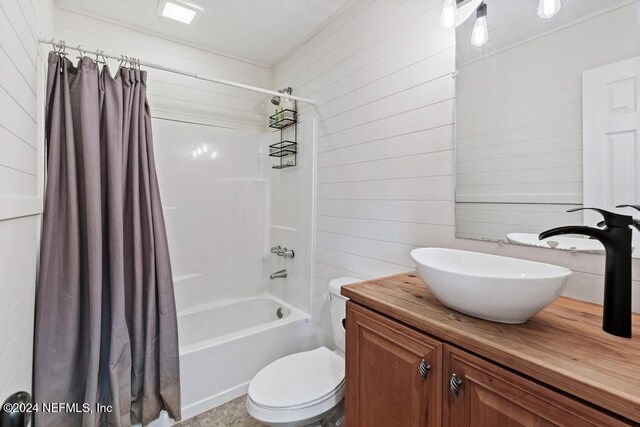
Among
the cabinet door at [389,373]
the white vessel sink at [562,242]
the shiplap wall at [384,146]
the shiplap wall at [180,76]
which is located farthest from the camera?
the shiplap wall at [180,76]

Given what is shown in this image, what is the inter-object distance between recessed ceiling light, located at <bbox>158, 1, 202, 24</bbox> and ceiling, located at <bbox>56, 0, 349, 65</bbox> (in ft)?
0.16

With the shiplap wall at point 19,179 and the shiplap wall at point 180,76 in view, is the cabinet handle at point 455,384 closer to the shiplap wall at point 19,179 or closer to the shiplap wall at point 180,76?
the shiplap wall at point 19,179

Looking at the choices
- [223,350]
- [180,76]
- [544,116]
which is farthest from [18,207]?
[544,116]

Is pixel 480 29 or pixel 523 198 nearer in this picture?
pixel 523 198

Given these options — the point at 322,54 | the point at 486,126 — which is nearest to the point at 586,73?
the point at 486,126

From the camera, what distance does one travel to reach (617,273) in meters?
0.71

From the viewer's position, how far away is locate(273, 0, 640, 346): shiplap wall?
1.32m

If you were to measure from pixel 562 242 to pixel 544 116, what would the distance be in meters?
0.46

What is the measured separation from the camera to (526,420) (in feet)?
1.98

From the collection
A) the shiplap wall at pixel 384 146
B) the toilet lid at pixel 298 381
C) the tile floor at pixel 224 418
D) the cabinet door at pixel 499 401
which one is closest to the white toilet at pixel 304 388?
the toilet lid at pixel 298 381

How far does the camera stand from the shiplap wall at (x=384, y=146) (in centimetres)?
132

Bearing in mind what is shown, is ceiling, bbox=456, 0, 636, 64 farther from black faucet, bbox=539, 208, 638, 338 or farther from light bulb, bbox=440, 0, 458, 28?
black faucet, bbox=539, 208, 638, 338

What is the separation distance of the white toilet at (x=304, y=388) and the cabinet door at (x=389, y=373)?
0.27 m

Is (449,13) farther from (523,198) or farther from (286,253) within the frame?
(286,253)
